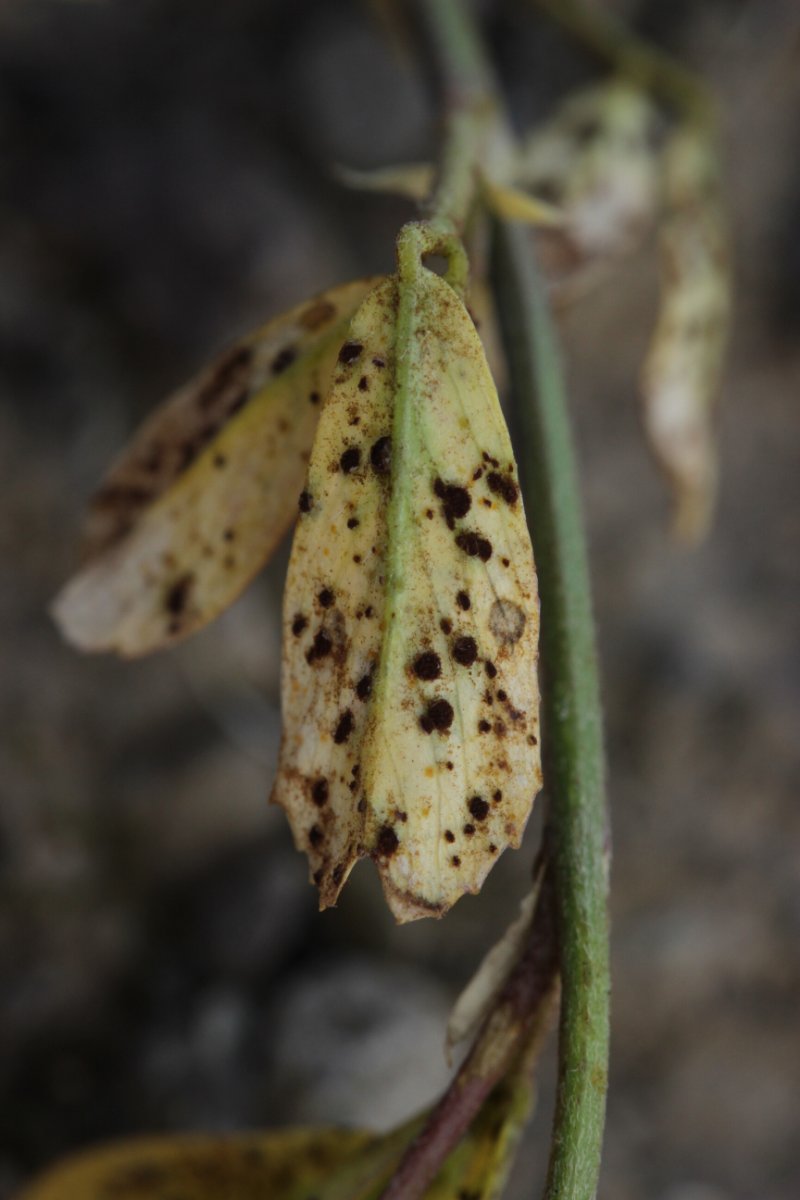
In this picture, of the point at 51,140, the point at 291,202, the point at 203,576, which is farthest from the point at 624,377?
the point at 203,576

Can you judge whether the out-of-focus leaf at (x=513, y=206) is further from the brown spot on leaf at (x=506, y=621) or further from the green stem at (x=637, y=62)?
the green stem at (x=637, y=62)

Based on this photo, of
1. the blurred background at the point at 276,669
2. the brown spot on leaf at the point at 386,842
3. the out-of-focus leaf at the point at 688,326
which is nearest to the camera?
the brown spot on leaf at the point at 386,842

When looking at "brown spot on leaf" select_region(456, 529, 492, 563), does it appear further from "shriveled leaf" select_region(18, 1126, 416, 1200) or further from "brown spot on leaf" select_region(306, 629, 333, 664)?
"shriveled leaf" select_region(18, 1126, 416, 1200)

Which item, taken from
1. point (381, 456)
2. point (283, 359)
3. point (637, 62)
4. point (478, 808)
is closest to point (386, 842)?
point (478, 808)

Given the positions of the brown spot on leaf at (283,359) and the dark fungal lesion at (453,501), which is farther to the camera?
the brown spot on leaf at (283,359)

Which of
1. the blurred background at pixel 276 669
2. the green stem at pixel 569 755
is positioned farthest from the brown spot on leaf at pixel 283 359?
the blurred background at pixel 276 669

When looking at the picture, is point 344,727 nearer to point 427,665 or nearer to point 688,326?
point 427,665

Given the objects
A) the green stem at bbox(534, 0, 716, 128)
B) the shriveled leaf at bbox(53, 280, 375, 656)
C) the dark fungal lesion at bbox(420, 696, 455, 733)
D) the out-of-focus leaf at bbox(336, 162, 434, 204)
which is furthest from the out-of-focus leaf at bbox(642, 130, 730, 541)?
the dark fungal lesion at bbox(420, 696, 455, 733)

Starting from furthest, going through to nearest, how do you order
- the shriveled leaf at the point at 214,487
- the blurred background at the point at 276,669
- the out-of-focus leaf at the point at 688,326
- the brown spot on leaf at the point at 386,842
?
1. the blurred background at the point at 276,669
2. the out-of-focus leaf at the point at 688,326
3. the shriveled leaf at the point at 214,487
4. the brown spot on leaf at the point at 386,842
